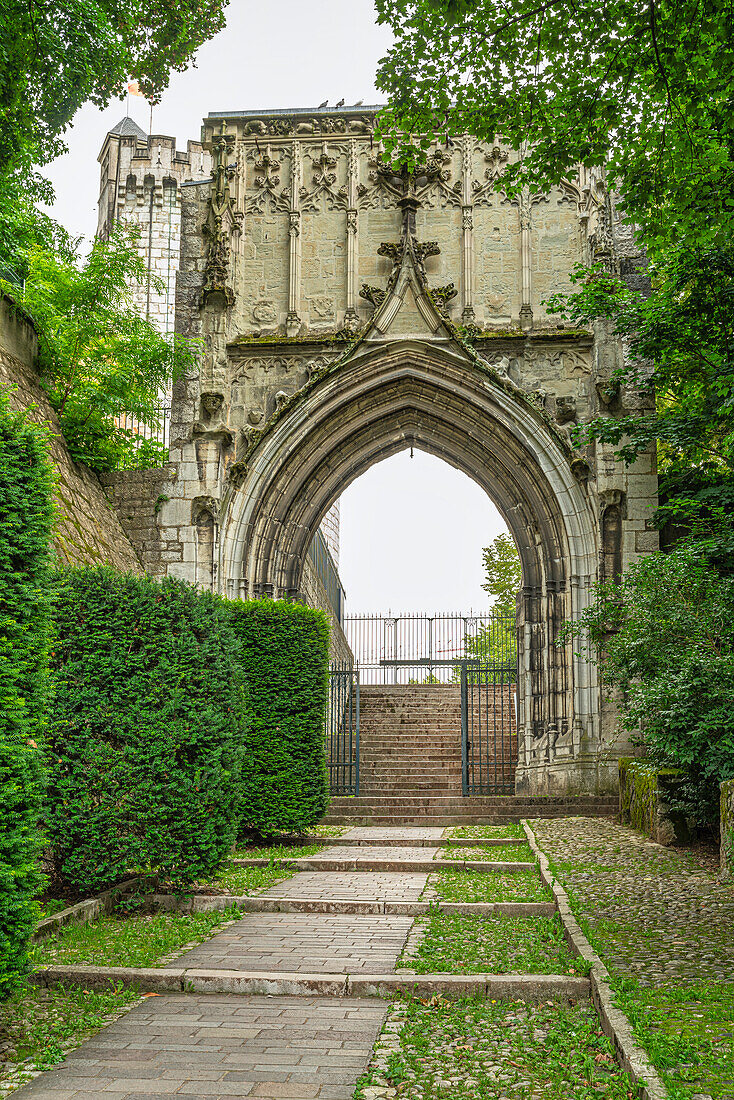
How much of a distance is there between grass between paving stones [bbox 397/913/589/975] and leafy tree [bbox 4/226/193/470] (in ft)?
33.0

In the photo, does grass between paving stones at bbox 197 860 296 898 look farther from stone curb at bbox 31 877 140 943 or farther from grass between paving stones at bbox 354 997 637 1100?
grass between paving stones at bbox 354 997 637 1100

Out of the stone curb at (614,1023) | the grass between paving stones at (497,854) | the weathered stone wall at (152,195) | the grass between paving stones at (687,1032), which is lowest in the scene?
the grass between paving stones at (497,854)

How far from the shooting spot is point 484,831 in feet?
40.7

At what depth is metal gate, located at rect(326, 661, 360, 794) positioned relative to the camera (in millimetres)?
15848

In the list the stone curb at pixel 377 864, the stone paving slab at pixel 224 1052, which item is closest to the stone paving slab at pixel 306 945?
the stone paving slab at pixel 224 1052

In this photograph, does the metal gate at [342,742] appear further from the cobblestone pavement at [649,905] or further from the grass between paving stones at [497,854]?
the cobblestone pavement at [649,905]

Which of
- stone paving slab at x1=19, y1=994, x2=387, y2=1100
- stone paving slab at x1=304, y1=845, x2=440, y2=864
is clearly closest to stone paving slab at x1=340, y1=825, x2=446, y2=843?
stone paving slab at x1=304, y1=845, x2=440, y2=864

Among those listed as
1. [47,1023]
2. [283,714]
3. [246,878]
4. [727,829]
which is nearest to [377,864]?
[246,878]

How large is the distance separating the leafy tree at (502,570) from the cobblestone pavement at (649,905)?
2548 cm

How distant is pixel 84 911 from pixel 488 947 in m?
2.62

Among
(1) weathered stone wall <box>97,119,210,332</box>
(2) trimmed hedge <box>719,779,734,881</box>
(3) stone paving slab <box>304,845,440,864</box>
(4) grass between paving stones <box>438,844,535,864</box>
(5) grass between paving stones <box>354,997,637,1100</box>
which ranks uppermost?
(1) weathered stone wall <box>97,119,210,332</box>

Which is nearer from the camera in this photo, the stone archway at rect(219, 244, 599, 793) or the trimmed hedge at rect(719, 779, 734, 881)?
the trimmed hedge at rect(719, 779, 734, 881)

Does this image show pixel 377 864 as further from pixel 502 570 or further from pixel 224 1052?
pixel 502 570

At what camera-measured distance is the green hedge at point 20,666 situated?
14.1 ft
